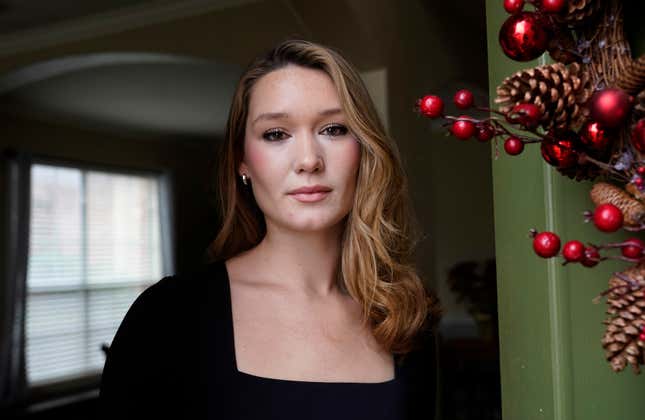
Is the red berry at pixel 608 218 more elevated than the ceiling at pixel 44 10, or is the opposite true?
the ceiling at pixel 44 10

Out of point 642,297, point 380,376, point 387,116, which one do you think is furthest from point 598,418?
point 387,116

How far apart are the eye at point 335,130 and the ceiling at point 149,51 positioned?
4.77 ft

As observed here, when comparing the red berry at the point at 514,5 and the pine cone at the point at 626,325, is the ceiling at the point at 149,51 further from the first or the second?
the pine cone at the point at 626,325

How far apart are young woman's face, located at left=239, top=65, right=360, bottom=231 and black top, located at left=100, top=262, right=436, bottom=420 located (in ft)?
0.78

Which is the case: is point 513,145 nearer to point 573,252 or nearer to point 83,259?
point 573,252

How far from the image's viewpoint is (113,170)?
7.11 meters

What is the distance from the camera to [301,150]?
1025 millimetres

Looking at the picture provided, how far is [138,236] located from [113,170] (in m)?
0.87

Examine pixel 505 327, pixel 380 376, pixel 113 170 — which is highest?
pixel 113 170

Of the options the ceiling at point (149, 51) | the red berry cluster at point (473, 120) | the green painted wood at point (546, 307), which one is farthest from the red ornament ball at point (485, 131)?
the ceiling at point (149, 51)

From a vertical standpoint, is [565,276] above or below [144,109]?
below

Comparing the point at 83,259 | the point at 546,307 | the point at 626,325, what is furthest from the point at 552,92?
the point at 83,259

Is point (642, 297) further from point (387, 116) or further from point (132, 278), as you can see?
point (132, 278)

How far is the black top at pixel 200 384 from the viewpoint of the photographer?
39.6 inches
